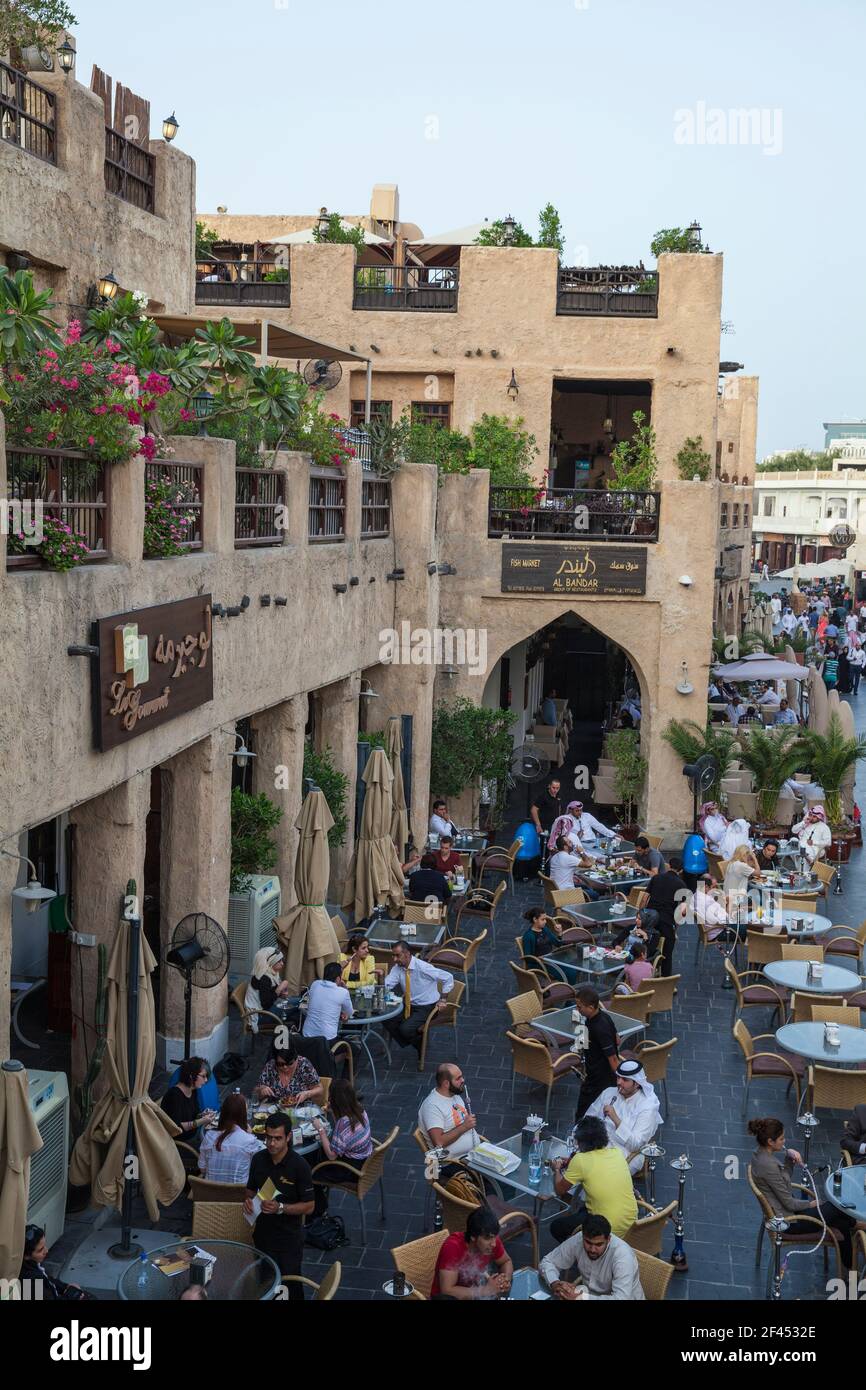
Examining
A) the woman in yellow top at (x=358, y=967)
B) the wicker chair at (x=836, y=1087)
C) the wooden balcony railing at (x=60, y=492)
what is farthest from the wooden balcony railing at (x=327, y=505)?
the wicker chair at (x=836, y=1087)

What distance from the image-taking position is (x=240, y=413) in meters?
14.6

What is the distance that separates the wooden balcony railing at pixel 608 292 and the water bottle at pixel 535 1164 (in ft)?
64.8

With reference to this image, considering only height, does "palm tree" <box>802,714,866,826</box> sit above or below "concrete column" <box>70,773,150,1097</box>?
below

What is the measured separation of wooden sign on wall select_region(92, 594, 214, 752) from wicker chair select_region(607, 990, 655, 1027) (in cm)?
510

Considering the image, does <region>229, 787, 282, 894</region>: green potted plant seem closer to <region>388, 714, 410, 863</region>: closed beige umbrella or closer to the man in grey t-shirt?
<region>388, 714, 410, 863</region>: closed beige umbrella

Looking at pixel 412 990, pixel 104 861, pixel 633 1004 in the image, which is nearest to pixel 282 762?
pixel 412 990

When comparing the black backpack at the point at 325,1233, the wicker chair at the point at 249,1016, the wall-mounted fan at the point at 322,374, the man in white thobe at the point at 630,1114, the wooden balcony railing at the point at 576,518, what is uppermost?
the wall-mounted fan at the point at 322,374

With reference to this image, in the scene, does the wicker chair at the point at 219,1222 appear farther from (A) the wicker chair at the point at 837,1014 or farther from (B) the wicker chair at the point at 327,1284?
(A) the wicker chair at the point at 837,1014

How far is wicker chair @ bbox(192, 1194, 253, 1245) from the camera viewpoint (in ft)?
30.1

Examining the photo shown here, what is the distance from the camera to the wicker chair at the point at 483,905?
1788 cm

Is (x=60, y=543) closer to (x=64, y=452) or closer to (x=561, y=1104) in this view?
(x=64, y=452)

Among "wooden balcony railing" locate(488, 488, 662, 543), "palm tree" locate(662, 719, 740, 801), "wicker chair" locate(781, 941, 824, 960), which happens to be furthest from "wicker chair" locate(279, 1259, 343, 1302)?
"wooden balcony railing" locate(488, 488, 662, 543)
